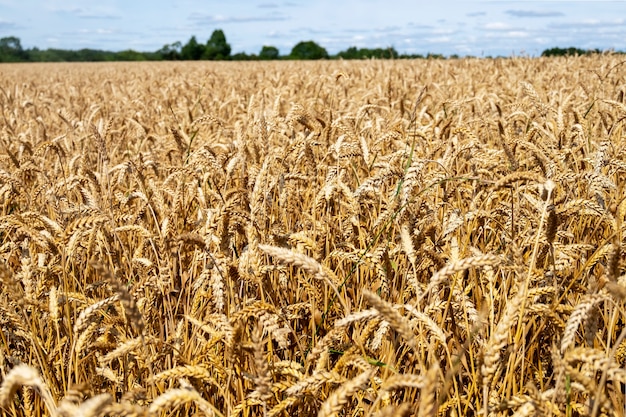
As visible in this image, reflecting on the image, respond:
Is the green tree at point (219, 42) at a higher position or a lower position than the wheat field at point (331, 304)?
higher

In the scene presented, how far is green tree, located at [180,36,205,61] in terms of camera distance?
235ft

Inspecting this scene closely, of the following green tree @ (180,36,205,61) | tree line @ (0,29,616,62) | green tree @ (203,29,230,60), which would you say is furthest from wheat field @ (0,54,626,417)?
green tree @ (203,29,230,60)

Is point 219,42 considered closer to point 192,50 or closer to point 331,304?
point 192,50

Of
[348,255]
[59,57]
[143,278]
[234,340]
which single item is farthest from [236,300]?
[59,57]

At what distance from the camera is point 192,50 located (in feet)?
238

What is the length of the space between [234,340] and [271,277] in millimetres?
730

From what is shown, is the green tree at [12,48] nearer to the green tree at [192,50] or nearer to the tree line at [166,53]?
the tree line at [166,53]

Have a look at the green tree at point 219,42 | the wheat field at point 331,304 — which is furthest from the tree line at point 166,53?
the wheat field at point 331,304

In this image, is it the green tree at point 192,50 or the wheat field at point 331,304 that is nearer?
the wheat field at point 331,304

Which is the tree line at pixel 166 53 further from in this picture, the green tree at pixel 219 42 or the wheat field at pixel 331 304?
the wheat field at pixel 331 304

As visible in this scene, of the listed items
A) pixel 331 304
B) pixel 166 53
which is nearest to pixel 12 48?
pixel 166 53

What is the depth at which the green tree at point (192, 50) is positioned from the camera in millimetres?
71562

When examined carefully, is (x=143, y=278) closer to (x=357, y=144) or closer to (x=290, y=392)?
(x=290, y=392)

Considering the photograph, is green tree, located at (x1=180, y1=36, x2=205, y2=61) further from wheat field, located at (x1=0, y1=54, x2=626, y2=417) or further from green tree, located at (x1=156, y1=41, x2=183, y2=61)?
wheat field, located at (x1=0, y1=54, x2=626, y2=417)
